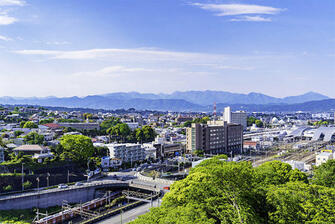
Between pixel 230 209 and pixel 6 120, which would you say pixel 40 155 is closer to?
pixel 230 209

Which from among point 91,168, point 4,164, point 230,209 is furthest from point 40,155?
point 230,209

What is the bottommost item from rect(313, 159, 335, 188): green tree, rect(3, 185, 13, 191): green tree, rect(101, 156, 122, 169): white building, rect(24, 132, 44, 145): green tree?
rect(101, 156, 122, 169): white building

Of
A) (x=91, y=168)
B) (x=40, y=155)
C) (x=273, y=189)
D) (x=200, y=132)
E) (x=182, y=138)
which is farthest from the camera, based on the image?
(x=182, y=138)

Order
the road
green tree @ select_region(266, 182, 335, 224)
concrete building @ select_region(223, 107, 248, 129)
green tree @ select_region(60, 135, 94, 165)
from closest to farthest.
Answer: green tree @ select_region(266, 182, 335, 224) < the road < green tree @ select_region(60, 135, 94, 165) < concrete building @ select_region(223, 107, 248, 129)

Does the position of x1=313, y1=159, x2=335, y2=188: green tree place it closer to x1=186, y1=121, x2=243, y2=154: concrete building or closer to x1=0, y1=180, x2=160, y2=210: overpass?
x1=0, y1=180, x2=160, y2=210: overpass

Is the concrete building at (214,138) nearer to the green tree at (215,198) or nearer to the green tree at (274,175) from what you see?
the green tree at (274,175)

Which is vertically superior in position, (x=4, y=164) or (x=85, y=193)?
(x=4, y=164)

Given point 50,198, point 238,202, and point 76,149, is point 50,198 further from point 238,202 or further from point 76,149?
point 238,202

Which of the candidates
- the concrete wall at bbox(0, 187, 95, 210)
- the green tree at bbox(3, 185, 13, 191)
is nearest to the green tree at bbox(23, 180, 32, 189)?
the green tree at bbox(3, 185, 13, 191)
